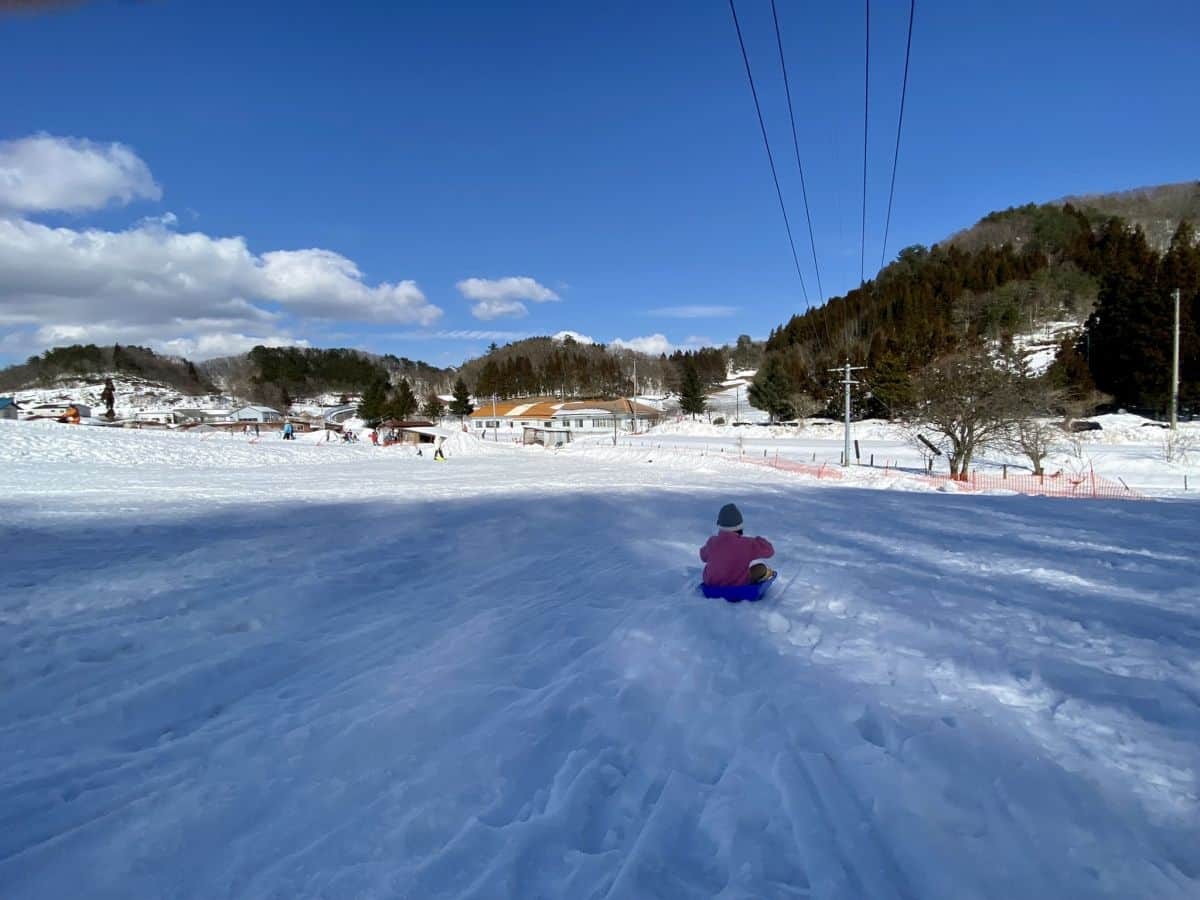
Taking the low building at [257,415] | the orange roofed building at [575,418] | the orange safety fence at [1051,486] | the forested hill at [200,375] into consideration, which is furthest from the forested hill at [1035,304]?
the forested hill at [200,375]

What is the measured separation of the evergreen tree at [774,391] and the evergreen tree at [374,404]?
49842mm

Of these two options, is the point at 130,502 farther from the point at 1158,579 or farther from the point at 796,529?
the point at 1158,579

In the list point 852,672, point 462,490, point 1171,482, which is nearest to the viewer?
point 852,672

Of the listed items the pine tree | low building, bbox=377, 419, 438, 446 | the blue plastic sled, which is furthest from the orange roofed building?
the blue plastic sled

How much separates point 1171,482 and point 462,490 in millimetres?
26538

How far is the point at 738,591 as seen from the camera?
6031mm

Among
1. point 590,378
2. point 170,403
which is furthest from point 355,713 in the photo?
point 170,403

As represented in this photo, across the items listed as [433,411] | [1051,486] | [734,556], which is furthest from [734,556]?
[433,411]

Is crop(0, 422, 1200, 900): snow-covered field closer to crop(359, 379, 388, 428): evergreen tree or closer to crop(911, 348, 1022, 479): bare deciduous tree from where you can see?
crop(911, 348, 1022, 479): bare deciduous tree

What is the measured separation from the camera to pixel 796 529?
10820 mm

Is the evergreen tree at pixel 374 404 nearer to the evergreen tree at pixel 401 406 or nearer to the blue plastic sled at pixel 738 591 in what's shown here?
the evergreen tree at pixel 401 406

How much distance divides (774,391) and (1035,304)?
45254mm

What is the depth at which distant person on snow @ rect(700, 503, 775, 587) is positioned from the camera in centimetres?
593

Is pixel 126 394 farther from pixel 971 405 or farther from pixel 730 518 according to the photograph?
pixel 730 518
